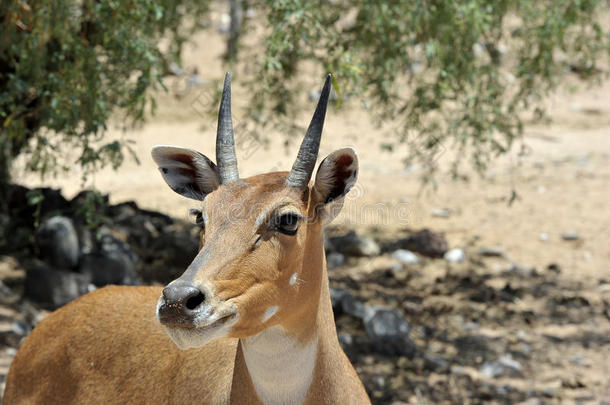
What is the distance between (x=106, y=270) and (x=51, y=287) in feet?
1.69

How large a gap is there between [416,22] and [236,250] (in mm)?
3218

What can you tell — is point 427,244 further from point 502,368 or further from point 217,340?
point 217,340

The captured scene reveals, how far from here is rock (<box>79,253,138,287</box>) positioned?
6746 mm

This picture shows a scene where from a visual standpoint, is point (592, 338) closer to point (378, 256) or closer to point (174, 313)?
point (378, 256)

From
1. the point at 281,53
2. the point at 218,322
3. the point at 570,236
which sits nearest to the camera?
the point at 218,322

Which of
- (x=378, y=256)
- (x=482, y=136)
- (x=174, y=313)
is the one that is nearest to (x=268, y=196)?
(x=174, y=313)

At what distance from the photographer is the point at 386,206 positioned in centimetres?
970

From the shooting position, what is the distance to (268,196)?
2.91 m

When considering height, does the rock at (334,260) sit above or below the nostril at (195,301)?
below

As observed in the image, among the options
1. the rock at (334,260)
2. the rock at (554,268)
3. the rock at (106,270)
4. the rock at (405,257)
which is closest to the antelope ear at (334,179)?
the rock at (106,270)

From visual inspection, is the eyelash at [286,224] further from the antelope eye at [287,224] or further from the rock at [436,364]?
the rock at [436,364]

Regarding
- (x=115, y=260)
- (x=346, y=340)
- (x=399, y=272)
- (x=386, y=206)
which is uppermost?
(x=115, y=260)

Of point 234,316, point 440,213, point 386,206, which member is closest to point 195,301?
point 234,316

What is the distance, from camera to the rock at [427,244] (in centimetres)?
812
